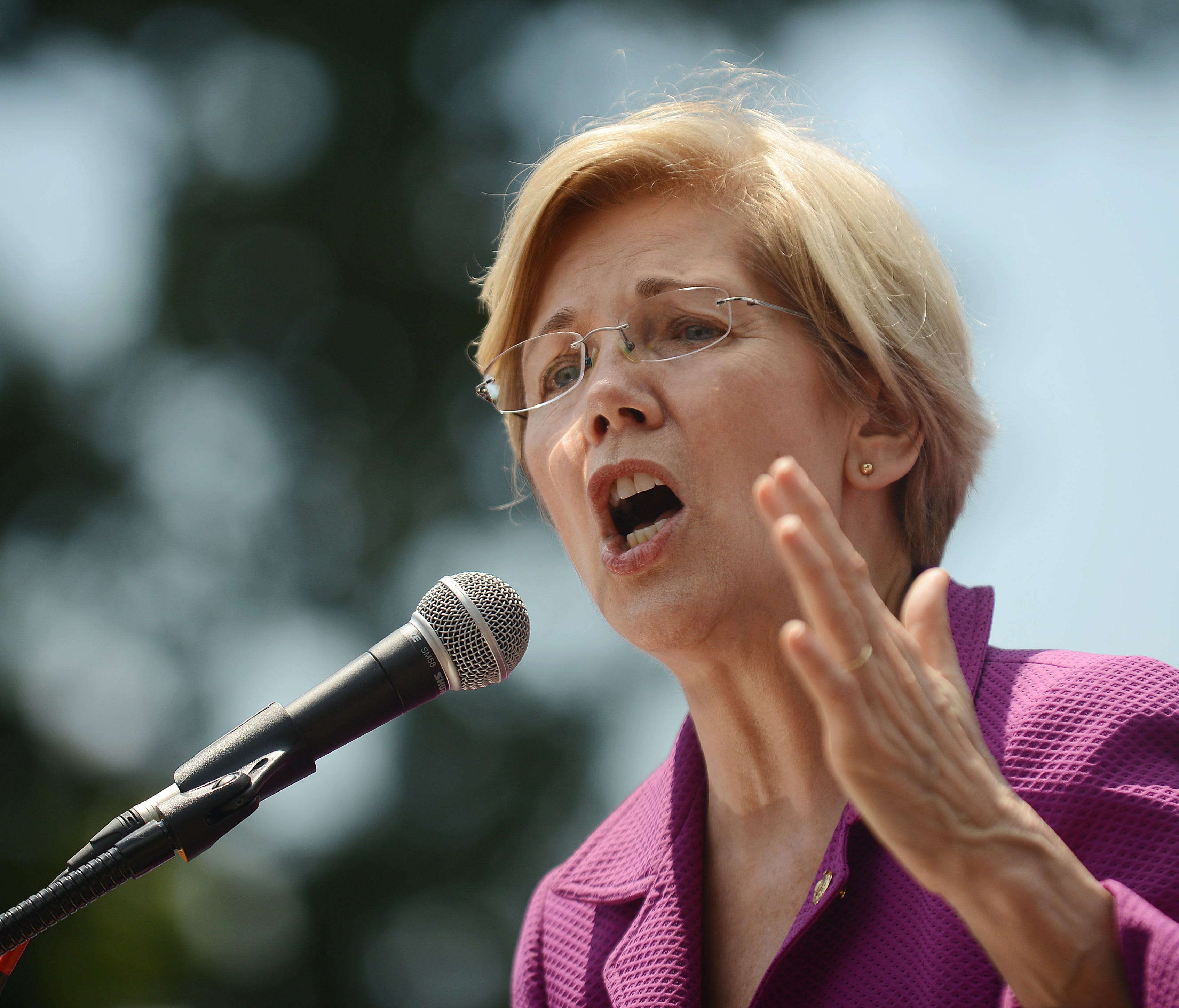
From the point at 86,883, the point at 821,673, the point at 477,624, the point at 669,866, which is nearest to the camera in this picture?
the point at 821,673

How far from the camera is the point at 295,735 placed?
172 cm

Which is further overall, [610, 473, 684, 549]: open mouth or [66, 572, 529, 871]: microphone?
[610, 473, 684, 549]: open mouth

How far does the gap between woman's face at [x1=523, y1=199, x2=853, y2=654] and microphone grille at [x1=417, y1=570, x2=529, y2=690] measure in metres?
0.29

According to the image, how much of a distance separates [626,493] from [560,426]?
29 cm

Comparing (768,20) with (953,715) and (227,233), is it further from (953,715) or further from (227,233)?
(953,715)

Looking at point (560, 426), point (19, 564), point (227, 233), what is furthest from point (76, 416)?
point (560, 426)

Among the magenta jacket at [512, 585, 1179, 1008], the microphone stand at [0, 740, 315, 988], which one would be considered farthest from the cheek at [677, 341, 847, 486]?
the microphone stand at [0, 740, 315, 988]

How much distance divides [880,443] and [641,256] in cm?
71

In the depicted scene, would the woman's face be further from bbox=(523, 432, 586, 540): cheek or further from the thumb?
the thumb

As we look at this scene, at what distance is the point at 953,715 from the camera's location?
127cm

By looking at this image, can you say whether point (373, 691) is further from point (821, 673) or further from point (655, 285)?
point (655, 285)

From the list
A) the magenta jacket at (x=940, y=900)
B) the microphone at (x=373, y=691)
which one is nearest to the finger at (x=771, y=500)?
the magenta jacket at (x=940, y=900)

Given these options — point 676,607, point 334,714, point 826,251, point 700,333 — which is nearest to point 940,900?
point 676,607

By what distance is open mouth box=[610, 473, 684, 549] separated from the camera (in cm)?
217
